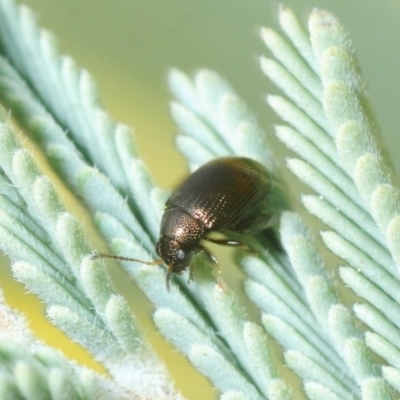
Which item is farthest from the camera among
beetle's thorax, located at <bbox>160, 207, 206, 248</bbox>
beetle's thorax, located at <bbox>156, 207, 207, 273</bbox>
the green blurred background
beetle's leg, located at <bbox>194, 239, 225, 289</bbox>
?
the green blurred background

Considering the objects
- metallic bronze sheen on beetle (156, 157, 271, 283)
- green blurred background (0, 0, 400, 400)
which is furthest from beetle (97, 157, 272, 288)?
green blurred background (0, 0, 400, 400)

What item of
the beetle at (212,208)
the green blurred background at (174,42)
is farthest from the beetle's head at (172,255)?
the green blurred background at (174,42)

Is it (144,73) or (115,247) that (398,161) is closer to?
(144,73)

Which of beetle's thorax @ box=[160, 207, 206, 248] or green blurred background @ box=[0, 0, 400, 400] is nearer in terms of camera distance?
beetle's thorax @ box=[160, 207, 206, 248]

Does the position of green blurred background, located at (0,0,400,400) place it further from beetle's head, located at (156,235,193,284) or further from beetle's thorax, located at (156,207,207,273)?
beetle's head, located at (156,235,193,284)

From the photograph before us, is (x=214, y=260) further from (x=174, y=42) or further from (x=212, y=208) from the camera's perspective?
(x=174, y=42)

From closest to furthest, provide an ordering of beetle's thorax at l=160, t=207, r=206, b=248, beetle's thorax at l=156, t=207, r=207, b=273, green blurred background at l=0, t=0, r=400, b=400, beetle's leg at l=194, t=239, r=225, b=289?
1. beetle's leg at l=194, t=239, r=225, b=289
2. beetle's thorax at l=156, t=207, r=207, b=273
3. beetle's thorax at l=160, t=207, r=206, b=248
4. green blurred background at l=0, t=0, r=400, b=400

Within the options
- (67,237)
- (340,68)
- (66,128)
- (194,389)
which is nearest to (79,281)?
(67,237)

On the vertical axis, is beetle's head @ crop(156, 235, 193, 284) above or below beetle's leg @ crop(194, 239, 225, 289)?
above
